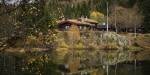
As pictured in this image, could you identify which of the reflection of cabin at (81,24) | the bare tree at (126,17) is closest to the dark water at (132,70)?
the bare tree at (126,17)

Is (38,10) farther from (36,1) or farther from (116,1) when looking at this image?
(116,1)

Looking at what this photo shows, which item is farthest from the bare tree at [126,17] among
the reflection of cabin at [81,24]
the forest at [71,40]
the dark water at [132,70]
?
the dark water at [132,70]

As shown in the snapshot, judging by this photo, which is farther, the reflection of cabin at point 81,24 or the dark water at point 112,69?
the reflection of cabin at point 81,24

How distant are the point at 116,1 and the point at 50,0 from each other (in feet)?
399

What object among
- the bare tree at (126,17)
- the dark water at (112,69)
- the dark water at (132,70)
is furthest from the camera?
the bare tree at (126,17)

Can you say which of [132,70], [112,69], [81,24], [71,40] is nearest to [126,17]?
[81,24]

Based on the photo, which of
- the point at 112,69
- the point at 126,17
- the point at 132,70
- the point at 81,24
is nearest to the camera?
the point at 132,70

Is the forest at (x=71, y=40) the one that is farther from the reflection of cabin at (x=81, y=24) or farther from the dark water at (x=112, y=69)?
the reflection of cabin at (x=81, y=24)

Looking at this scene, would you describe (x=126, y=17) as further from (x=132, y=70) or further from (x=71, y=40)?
(x=132, y=70)

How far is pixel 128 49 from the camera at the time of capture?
8925cm

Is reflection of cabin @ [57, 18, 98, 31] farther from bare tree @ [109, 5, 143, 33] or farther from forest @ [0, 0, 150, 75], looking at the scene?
bare tree @ [109, 5, 143, 33]

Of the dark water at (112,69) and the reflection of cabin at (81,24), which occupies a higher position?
the reflection of cabin at (81,24)

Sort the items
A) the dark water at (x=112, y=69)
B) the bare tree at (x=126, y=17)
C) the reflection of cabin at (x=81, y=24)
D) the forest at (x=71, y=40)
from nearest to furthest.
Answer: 1. the forest at (x=71, y=40)
2. the dark water at (x=112, y=69)
3. the bare tree at (x=126, y=17)
4. the reflection of cabin at (x=81, y=24)

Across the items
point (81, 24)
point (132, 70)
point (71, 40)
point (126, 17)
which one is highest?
point (126, 17)
